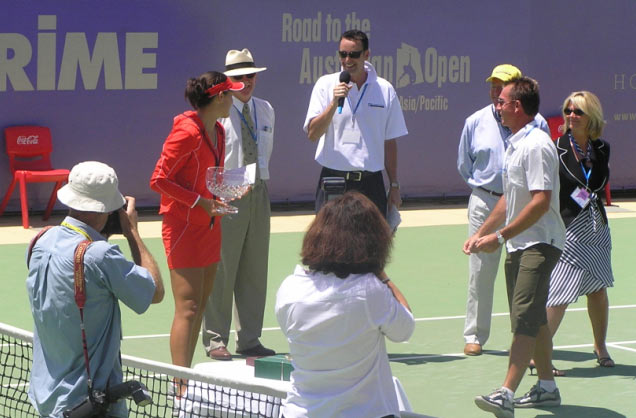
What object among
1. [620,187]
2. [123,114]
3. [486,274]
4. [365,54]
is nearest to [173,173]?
[365,54]

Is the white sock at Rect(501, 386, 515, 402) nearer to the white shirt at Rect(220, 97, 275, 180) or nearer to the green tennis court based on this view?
the green tennis court

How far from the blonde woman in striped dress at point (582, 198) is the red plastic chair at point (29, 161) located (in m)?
7.48

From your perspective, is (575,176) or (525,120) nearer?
(525,120)

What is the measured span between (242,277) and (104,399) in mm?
3829

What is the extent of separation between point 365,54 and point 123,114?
684cm

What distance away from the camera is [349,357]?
4621mm

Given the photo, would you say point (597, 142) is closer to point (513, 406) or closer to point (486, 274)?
point (486, 274)

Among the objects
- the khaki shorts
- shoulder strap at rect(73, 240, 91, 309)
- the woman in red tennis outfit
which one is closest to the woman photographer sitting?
shoulder strap at rect(73, 240, 91, 309)

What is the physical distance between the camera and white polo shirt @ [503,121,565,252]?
6746 millimetres

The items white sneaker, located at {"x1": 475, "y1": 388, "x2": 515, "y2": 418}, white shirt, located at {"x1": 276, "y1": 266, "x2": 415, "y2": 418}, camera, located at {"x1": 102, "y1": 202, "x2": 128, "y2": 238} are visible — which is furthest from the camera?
white sneaker, located at {"x1": 475, "y1": 388, "x2": 515, "y2": 418}

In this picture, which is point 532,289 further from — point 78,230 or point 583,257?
point 78,230

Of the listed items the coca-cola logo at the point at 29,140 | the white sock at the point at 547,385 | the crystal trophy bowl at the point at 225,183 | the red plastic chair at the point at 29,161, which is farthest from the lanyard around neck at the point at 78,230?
the coca-cola logo at the point at 29,140

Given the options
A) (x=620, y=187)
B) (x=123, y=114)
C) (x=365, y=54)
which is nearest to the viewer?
(x=365, y=54)

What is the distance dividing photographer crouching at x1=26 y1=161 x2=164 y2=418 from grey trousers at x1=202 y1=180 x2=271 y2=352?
132 inches
